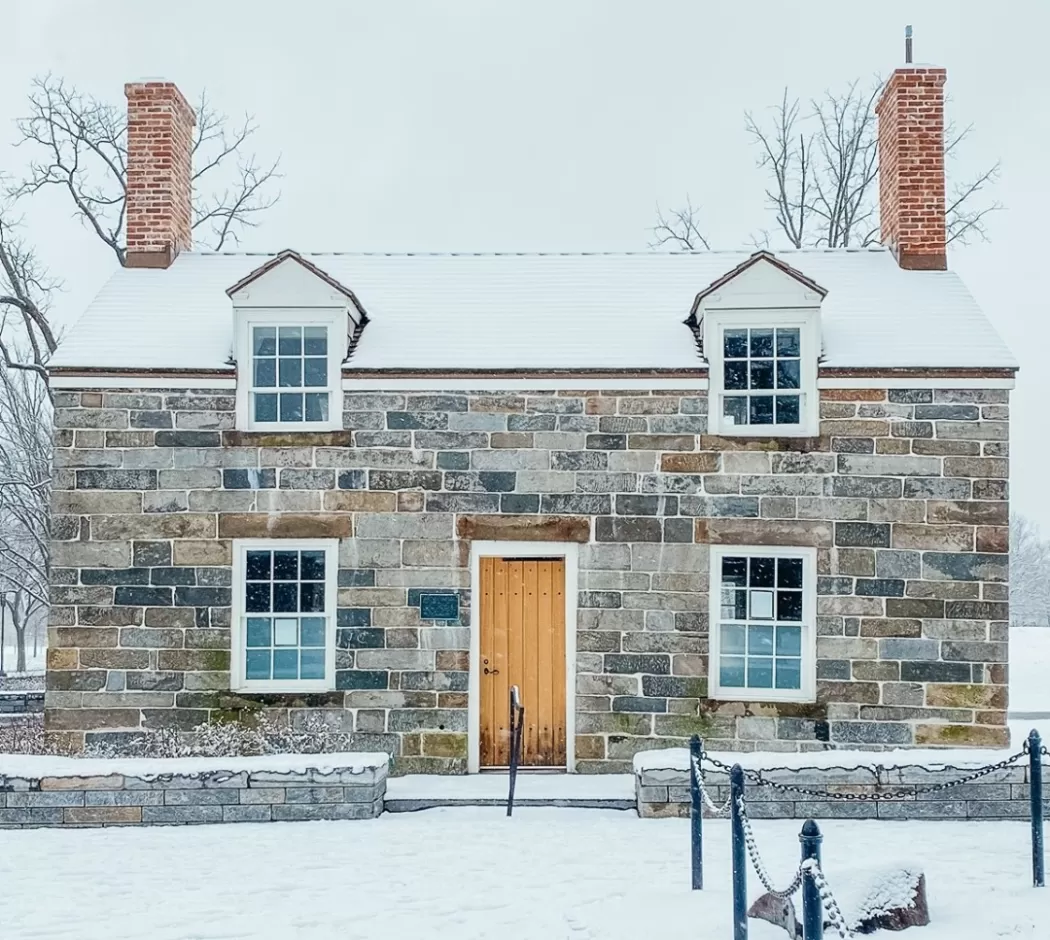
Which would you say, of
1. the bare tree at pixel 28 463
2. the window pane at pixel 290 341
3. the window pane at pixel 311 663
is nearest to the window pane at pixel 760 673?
the window pane at pixel 311 663

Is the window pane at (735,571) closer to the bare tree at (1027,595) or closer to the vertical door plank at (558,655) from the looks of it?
the vertical door plank at (558,655)

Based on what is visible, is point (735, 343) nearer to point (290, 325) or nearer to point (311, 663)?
point (290, 325)

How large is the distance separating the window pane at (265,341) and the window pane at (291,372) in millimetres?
162

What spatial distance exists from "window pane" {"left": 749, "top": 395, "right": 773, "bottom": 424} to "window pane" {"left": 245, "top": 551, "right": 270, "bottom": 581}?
520 cm

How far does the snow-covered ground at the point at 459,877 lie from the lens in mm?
6363

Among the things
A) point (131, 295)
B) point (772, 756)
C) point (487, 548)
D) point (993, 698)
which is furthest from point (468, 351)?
point (993, 698)

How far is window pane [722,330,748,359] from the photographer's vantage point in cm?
1119

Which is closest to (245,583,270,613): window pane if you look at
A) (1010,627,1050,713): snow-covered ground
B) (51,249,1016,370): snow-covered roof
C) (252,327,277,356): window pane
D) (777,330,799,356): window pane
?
(51,249,1016,370): snow-covered roof

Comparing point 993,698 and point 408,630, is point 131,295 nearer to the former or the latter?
point 408,630

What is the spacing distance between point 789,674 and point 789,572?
1.02m

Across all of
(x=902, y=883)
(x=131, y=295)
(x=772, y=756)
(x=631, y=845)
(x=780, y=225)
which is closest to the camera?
(x=902, y=883)

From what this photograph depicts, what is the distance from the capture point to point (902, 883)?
20.5 feet

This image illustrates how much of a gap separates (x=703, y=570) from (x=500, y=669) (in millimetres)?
2298

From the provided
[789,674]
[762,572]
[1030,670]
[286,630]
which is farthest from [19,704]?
[1030,670]
